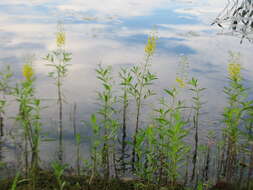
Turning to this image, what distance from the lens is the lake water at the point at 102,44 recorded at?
20.8ft

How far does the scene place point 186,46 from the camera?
11.0 metres

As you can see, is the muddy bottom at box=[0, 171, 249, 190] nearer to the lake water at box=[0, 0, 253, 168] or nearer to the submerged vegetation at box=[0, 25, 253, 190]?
the submerged vegetation at box=[0, 25, 253, 190]

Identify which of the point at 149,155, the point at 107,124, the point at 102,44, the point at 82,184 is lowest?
the point at 82,184

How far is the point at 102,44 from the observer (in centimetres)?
1043

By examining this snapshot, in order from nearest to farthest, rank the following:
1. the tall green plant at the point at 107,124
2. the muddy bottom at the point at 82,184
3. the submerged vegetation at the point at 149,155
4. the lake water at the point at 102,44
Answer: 1. the submerged vegetation at the point at 149,155
2. the muddy bottom at the point at 82,184
3. the tall green plant at the point at 107,124
4. the lake water at the point at 102,44

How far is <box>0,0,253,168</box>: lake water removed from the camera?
20.8 feet

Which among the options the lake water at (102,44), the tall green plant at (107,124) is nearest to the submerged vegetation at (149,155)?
the tall green plant at (107,124)

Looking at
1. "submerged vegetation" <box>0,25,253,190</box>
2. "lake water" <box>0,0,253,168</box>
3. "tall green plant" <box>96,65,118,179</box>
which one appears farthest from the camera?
"lake water" <box>0,0,253,168</box>

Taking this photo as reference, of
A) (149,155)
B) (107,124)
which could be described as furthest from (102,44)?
(149,155)

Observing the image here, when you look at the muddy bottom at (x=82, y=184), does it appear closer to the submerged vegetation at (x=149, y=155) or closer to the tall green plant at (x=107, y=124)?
the submerged vegetation at (x=149, y=155)

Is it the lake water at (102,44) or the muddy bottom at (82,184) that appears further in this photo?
the lake water at (102,44)

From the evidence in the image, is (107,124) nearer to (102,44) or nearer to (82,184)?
(82,184)

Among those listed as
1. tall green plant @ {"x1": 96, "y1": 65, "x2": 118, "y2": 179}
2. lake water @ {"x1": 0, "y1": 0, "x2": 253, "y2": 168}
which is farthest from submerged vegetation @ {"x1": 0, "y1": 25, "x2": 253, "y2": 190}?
lake water @ {"x1": 0, "y1": 0, "x2": 253, "y2": 168}

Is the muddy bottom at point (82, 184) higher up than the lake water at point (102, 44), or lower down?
lower down
